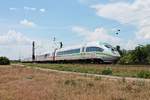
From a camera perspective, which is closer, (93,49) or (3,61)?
(93,49)

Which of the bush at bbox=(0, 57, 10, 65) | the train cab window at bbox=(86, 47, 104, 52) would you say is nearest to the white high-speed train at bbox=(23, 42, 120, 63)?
the train cab window at bbox=(86, 47, 104, 52)

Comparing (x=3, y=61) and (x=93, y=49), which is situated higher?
(x=93, y=49)

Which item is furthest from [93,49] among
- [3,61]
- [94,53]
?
[3,61]

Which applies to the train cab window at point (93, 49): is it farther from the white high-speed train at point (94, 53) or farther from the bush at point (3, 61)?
the bush at point (3, 61)

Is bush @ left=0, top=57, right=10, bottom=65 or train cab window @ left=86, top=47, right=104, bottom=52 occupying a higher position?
train cab window @ left=86, top=47, right=104, bottom=52

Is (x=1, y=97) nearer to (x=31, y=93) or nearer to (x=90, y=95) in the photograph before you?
(x=31, y=93)

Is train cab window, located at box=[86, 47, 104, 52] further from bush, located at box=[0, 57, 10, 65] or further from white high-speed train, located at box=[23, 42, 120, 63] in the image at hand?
bush, located at box=[0, 57, 10, 65]

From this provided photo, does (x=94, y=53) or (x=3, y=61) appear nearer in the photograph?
(x=94, y=53)

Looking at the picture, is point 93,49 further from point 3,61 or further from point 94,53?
point 3,61

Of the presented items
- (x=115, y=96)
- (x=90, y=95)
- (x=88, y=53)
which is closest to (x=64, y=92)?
(x=90, y=95)

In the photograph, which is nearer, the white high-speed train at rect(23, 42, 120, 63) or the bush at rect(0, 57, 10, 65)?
the white high-speed train at rect(23, 42, 120, 63)

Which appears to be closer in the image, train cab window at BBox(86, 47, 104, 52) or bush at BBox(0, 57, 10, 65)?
train cab window at BBox(86, 47, 104, 52)

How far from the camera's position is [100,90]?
57.3ft

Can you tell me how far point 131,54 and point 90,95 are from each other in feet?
198
